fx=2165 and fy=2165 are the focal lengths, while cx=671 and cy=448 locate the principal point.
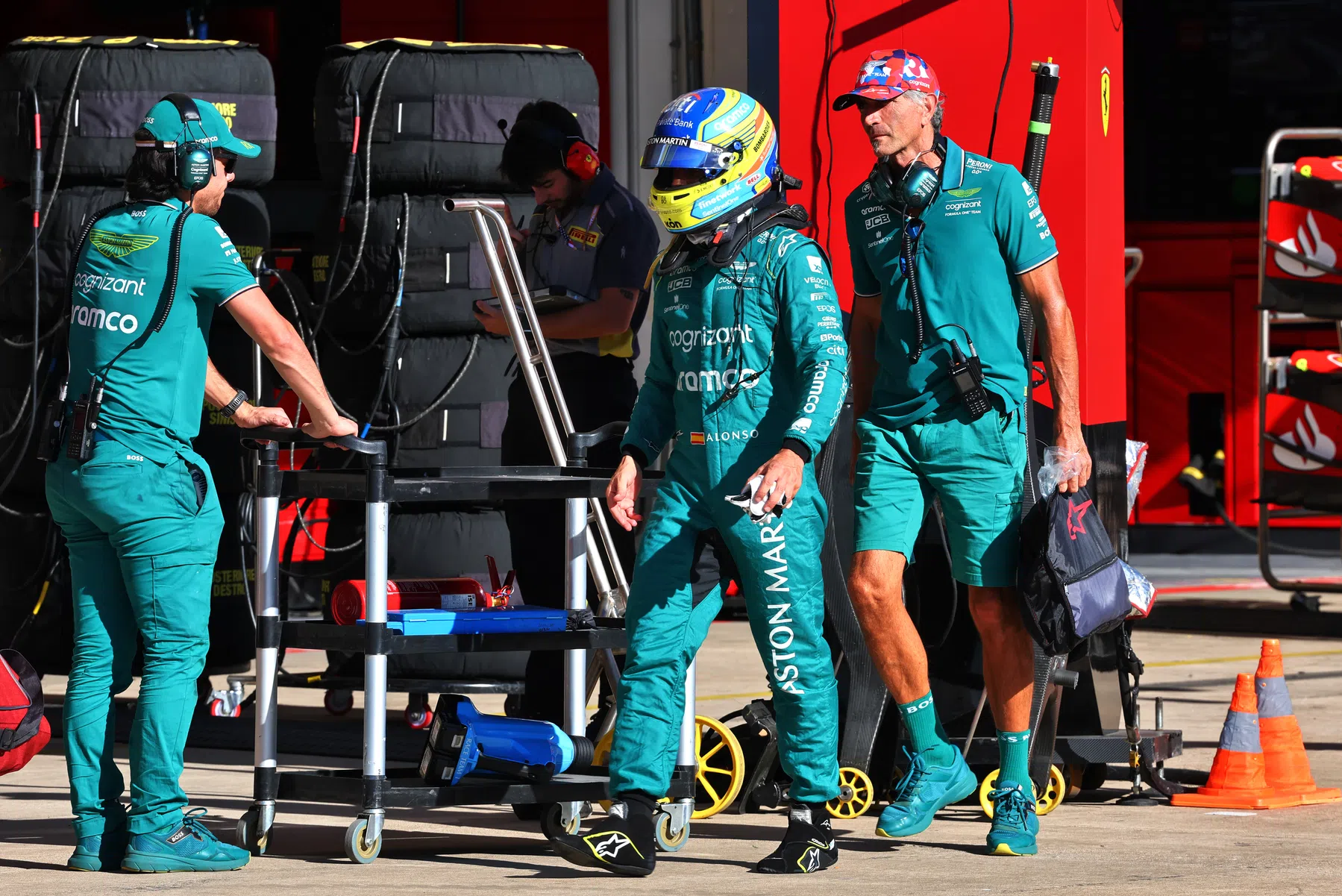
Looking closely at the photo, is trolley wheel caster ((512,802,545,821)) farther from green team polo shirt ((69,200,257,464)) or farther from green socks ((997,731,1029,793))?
green team polo shirt ((69,200,257,464))

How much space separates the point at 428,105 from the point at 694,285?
327 cm

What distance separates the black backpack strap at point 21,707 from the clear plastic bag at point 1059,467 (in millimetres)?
2718

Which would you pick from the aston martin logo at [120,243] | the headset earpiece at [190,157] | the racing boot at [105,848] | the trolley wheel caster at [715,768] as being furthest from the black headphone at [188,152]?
the trolley wheel caster at [715,768]

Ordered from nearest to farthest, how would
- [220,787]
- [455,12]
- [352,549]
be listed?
[220,787] → [352,549] → [455,12]

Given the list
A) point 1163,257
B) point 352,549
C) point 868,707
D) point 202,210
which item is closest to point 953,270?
point 868,707

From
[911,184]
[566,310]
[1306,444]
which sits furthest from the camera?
[1306,444]

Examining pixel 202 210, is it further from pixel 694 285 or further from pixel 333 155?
pixel 333 155

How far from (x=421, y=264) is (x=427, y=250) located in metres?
0.06

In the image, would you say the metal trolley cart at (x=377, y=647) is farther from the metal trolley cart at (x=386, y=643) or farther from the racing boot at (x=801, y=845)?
the racing boot at (x=801, y=845)

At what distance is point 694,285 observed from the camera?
5648 mm

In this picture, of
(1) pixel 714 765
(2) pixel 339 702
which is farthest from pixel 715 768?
(2) pixel 339 702

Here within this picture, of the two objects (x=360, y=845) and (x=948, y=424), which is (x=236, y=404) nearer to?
(x=360, y=845)

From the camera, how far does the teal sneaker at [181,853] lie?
5570 millimetres

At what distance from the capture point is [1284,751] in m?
6.88
